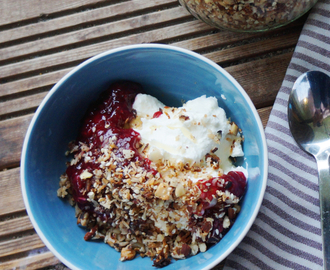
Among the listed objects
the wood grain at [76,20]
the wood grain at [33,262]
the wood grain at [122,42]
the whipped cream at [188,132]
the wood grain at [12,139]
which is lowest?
the wood grain at [33,262]

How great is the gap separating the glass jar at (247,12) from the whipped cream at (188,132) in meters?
0.26

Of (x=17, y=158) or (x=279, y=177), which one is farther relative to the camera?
(x=17, y=158)

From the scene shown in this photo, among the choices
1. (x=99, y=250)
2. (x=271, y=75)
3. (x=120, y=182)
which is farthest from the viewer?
(x=271, y=75)

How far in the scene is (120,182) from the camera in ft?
3.13

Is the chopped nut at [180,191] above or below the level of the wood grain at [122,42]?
below

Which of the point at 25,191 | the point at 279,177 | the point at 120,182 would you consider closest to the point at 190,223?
the point at 120,182

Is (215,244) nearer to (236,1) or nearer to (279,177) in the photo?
(279,177)

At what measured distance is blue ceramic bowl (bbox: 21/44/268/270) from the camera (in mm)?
980

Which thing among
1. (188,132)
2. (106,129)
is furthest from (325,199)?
(106,129)

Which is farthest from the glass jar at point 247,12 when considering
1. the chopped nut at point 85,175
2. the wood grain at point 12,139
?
the wood grain at point 12,139

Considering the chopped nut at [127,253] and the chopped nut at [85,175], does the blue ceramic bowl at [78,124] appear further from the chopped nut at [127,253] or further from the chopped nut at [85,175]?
the chopped nut at [85,175]

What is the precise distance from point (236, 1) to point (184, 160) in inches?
19.3

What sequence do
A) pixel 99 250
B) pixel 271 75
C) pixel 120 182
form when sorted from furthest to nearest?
pixel 271 75 < pixel 99 250 < pixel 120 182

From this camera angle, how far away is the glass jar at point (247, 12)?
99cm
